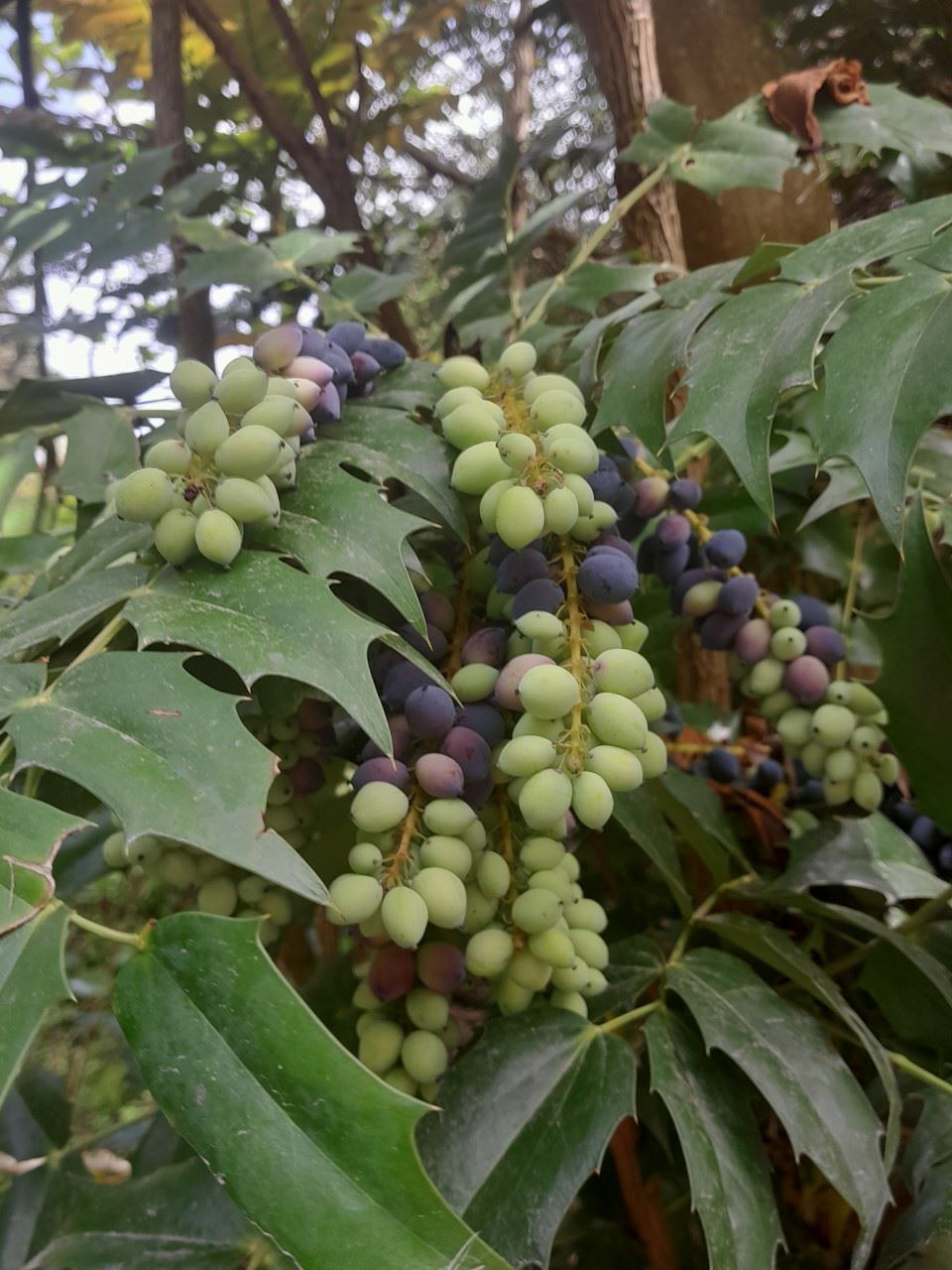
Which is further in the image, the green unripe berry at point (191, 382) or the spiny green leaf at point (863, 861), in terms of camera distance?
the spiny green leaf at point (863, 861)

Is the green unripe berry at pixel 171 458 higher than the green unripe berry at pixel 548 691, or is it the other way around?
the green unripe berry at pixel 171 458

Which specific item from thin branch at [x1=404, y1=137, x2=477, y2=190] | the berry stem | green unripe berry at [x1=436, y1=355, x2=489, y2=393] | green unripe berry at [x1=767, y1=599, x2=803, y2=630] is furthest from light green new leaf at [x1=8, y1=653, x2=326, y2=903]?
thin branch at [x1=404, y1=137, x2=477, y2=190]

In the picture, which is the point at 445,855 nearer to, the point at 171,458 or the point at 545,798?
the point at 545,798

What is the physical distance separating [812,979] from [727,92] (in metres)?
0.93

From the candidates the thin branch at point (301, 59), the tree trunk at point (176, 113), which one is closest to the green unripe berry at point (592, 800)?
the tree trunk at point (176, 113)

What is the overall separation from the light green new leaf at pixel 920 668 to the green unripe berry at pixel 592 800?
0.26 m

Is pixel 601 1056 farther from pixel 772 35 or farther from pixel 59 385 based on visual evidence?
pixel 772 35

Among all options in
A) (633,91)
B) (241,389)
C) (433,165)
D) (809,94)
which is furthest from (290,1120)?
(433,165)

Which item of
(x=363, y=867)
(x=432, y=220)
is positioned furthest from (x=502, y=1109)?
(x=432, y=220)

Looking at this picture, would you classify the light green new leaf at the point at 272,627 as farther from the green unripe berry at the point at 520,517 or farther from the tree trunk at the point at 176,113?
the tree trunk at the point at 176,113

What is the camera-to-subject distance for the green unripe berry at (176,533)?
0.36 meters

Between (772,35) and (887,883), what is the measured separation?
99cm

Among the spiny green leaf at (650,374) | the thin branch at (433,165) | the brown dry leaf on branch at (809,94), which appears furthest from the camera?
the thin branch at (433,165)

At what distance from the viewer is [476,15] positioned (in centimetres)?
148
